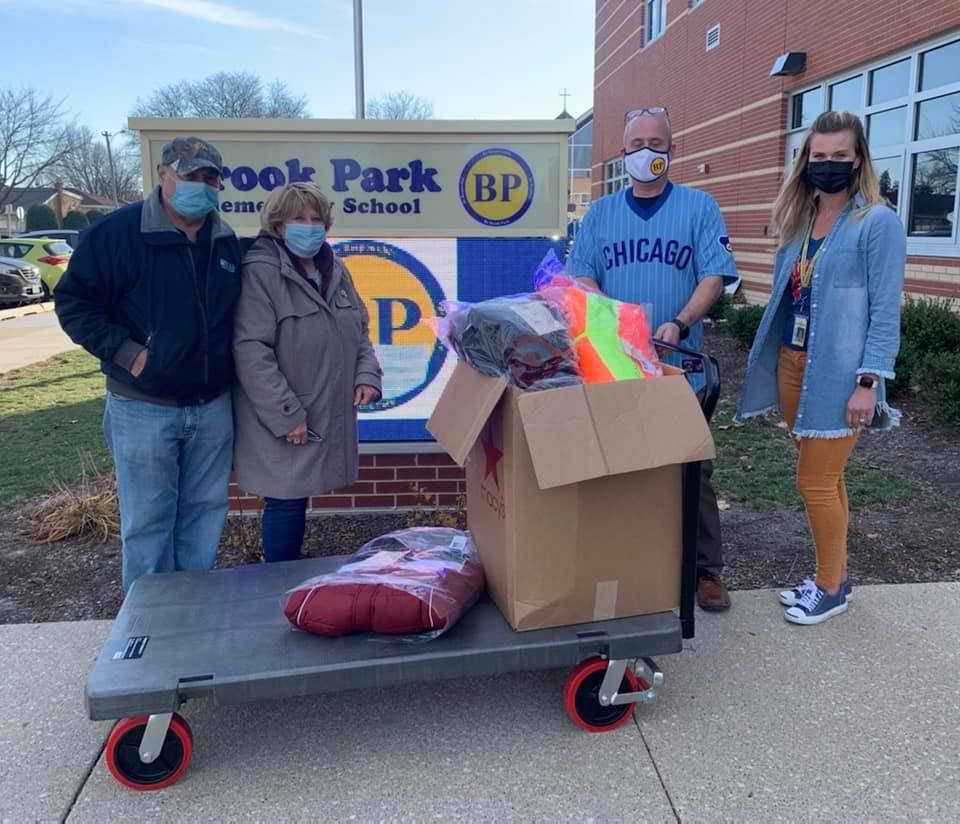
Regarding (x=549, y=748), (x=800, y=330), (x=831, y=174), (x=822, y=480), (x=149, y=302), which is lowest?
(x=549, y=748)

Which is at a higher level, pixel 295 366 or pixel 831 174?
pixel 831 174

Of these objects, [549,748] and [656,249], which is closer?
[549,748]

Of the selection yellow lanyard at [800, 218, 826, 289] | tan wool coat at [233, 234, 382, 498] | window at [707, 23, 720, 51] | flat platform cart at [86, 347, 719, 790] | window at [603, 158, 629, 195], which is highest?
window at [707, 23, 720, 51]

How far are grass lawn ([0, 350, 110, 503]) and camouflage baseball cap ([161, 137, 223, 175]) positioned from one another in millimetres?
3248

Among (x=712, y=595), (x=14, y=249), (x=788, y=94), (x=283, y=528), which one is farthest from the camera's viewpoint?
(x=14, y=249)

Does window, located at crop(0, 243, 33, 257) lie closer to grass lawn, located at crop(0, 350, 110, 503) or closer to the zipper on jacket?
grass lawn, located at crop(0, 350, 110, 503)

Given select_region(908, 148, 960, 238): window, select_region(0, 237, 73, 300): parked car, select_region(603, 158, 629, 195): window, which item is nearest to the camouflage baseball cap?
select_region(908, 148, 960, 238): window

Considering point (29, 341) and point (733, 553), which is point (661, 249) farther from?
point (29, 341)

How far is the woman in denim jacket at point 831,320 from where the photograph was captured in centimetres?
319

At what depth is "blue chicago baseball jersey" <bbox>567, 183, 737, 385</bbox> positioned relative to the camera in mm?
3529

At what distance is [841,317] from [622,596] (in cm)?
140

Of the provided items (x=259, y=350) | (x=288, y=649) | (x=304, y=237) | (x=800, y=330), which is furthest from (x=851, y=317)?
(x=288, y=649)

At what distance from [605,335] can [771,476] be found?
142 inches

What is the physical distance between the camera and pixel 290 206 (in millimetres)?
3193
